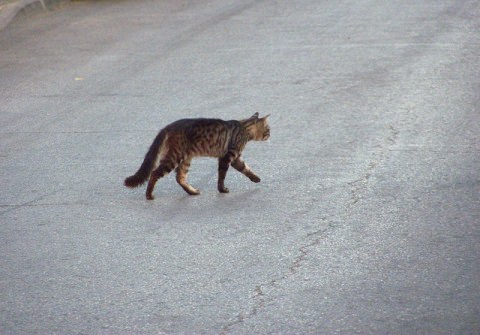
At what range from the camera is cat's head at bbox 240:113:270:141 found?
883 cm

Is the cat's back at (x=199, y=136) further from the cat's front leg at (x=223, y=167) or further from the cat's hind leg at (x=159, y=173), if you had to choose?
the cat's hind leg at (x=159, y=173)


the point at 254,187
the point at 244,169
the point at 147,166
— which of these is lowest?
the point at 254,187

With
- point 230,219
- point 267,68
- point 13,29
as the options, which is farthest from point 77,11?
point 230,219

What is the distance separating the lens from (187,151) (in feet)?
27.4

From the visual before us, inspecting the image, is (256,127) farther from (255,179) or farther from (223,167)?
(223,167)

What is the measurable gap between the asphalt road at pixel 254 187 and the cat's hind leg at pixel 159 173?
9 cm

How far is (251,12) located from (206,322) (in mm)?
12629

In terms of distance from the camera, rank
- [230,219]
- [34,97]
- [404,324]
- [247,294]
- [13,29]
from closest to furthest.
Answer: [404,324] < [247,294] < [230,219] < [34,97] < [13,29]

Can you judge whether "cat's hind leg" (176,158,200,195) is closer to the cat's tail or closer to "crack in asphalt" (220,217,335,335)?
the cat's tail

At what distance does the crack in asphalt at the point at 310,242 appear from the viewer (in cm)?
579

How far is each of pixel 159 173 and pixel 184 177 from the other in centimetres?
26

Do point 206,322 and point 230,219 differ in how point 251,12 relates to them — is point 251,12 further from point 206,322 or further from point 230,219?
point 206,322

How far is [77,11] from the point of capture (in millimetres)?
18625

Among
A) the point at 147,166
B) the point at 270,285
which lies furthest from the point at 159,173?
the point at 270,285
